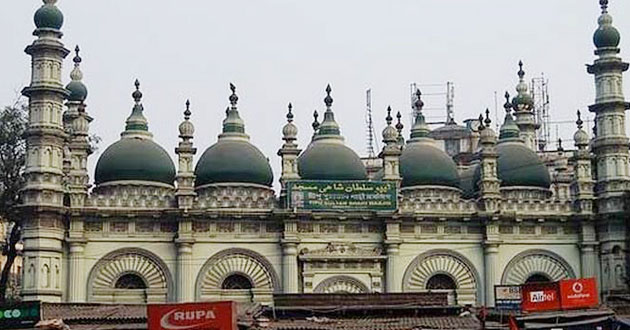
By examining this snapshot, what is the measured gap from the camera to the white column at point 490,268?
29.9 m

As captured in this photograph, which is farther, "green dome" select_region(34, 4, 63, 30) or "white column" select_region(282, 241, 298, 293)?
"green dome" select_region(34, 4, 63, 30)

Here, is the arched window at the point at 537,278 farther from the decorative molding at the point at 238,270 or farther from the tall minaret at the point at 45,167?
the tall minaret at the point at 45,167

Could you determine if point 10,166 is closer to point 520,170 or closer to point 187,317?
point 520,170

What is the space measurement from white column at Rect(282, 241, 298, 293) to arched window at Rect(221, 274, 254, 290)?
101 centimetres

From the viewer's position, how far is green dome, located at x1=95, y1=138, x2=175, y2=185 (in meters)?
→ 29.4

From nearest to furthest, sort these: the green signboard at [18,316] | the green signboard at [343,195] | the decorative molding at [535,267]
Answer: the green signboard at [18,316] < the green signboard at [343,195] < the decorative molding at [535,267]

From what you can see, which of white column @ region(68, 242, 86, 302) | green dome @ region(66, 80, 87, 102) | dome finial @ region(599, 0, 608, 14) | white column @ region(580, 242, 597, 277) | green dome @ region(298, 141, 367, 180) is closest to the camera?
white column @ region(68, 242, 86, 302)

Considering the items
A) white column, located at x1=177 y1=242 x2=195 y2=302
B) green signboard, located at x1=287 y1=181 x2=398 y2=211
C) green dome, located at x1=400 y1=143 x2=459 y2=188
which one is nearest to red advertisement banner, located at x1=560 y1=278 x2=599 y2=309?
green signboard, located at x1=287 y1=181 x2=398 y2=211

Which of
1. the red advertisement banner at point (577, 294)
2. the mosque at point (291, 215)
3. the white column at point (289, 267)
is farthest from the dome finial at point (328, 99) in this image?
the red advertisement banner at point (577, 294)

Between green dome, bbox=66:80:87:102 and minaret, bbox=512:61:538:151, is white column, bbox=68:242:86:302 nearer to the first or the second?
green dome, bbox=66:80:87:102

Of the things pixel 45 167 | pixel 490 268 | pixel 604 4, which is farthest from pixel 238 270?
pixel 604 4

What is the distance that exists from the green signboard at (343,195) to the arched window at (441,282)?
2.50 metres

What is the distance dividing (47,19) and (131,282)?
25.5ft

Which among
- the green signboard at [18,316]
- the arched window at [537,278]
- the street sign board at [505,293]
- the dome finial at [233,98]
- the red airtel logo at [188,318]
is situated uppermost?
the dome finial at [233,98]
